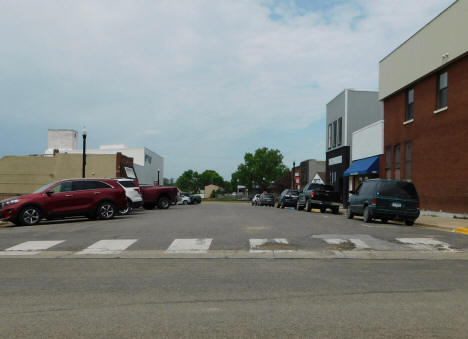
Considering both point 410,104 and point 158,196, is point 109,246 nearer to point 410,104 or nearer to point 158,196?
point 410,104

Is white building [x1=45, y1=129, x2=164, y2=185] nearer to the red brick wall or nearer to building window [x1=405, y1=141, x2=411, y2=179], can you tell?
building window [x1=405, y1=141, x2=411, y2=179]

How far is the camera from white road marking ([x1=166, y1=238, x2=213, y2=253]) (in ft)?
34.7

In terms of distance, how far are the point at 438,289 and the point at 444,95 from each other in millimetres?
19888

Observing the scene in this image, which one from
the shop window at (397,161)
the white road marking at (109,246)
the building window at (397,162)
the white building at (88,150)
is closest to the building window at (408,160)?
the shop window at (397,161)

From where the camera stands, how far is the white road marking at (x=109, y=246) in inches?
414

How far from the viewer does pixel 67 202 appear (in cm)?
1947

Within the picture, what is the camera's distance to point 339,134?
46.2m

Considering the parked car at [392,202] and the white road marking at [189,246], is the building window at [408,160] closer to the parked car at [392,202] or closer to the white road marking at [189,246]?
the parked car at [392,202]

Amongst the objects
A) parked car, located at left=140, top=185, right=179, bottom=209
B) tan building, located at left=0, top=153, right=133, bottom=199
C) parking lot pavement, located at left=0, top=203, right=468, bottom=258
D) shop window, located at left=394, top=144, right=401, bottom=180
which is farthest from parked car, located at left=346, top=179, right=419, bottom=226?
tan building, located at left=0, top=153, right=133, bottom=199

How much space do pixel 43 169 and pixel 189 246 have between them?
45.1 m

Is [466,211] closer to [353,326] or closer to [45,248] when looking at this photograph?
[45,248]

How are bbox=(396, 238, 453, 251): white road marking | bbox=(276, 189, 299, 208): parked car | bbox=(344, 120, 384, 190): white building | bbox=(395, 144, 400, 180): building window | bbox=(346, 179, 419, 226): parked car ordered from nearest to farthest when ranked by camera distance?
bbox=(396, 238, 453, 251): white road marking → bbox=(346, 179, 419, 226): parked car → bbox=(395, 144, 400, 180): building window → bbox=(344, 120, 384, 190): white building → bbox=(276, 189, 299, 208): parked car

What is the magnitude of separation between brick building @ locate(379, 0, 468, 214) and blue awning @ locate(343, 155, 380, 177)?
8.16 feet

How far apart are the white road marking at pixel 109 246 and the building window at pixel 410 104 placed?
21.3 m
